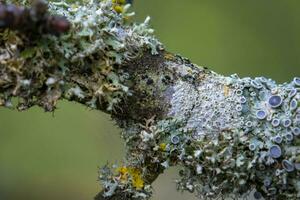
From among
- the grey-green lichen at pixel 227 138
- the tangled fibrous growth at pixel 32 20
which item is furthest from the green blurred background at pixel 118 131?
the tangled fibrous growth at pixel 32 20

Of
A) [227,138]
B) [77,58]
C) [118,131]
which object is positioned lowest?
[227,138]

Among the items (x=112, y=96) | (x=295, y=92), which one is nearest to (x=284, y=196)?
(x=295, y=92)

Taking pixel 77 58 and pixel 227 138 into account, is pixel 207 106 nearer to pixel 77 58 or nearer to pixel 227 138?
pixel 227 138

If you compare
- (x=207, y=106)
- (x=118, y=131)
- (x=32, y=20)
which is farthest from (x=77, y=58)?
(x=118, y=131)

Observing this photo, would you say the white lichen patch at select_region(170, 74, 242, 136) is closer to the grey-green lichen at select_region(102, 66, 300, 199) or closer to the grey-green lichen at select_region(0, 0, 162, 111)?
the grey-green lichen at select_region(102, 66, 300, 199)

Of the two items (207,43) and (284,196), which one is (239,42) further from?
(284,196)

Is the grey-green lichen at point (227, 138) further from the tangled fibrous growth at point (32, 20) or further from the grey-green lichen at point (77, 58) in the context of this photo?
the tangled fibrous growth at point (32, 20)
